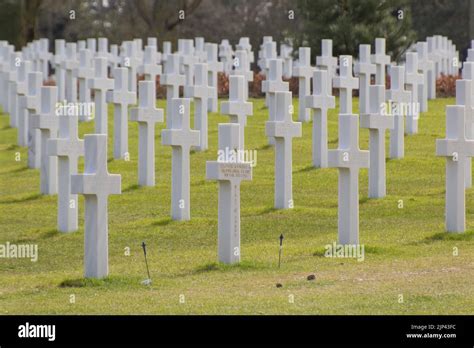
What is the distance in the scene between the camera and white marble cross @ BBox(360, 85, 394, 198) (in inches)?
673

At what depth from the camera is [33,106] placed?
20359mm

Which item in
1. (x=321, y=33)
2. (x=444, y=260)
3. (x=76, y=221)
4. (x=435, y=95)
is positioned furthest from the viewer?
(x=321, y=33)

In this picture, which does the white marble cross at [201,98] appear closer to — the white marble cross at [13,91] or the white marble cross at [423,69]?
the white marble cross at [423,69]

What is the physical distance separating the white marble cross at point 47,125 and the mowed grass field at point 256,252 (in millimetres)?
283

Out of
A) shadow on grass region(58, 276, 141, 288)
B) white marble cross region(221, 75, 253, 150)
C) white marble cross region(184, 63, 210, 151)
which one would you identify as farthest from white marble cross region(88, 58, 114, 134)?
shadow on grass region(58, 276, 141, 288)

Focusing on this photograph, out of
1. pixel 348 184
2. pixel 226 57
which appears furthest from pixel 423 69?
pixel 348 184

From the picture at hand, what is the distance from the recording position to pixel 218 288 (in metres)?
11.7

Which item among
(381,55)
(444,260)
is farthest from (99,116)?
(444,260)

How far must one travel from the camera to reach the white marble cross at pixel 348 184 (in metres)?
13.8

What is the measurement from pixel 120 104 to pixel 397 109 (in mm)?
3904

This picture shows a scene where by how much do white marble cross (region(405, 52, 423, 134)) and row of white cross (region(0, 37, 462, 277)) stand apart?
0.02 meters

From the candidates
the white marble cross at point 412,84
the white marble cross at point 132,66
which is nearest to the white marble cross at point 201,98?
the white marble cross at point 412,84
